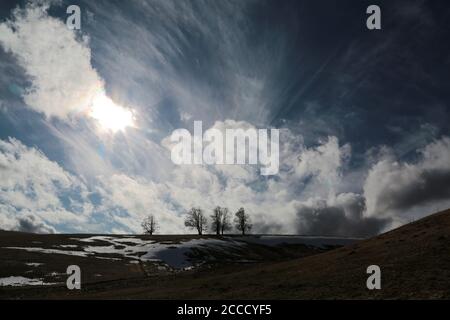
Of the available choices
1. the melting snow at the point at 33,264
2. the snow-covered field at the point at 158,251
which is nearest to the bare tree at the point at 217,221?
the snow-covered field at the point at 158,251

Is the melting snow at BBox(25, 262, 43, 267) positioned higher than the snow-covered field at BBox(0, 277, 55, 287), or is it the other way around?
the melting snow at BBox(25, 262, 43, 267)

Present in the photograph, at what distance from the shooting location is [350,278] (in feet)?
85.4

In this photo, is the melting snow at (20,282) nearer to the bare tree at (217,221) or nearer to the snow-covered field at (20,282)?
the snow-covered field at (20,282)

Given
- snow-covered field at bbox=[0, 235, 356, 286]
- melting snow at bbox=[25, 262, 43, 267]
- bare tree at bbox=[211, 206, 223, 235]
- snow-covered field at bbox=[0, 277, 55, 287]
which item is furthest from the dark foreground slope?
bare tree at bbox=[211, 206, 223, 235]

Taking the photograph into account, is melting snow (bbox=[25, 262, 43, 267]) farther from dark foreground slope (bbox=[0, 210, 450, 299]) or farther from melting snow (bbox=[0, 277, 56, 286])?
dark foreground slope (bbox=[0, 210, 450, 299])

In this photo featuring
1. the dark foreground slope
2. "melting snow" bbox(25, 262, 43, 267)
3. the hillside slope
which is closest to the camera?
the hillside slope

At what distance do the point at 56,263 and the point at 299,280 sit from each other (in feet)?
148

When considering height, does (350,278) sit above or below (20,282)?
above

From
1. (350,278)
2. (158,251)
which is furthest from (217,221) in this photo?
(350,278)

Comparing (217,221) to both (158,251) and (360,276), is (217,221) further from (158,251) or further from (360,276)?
(360,276)

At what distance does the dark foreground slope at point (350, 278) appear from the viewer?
2186 cm

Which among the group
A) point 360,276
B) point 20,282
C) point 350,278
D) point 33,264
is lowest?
point 20,282

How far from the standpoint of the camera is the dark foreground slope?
861 inches
